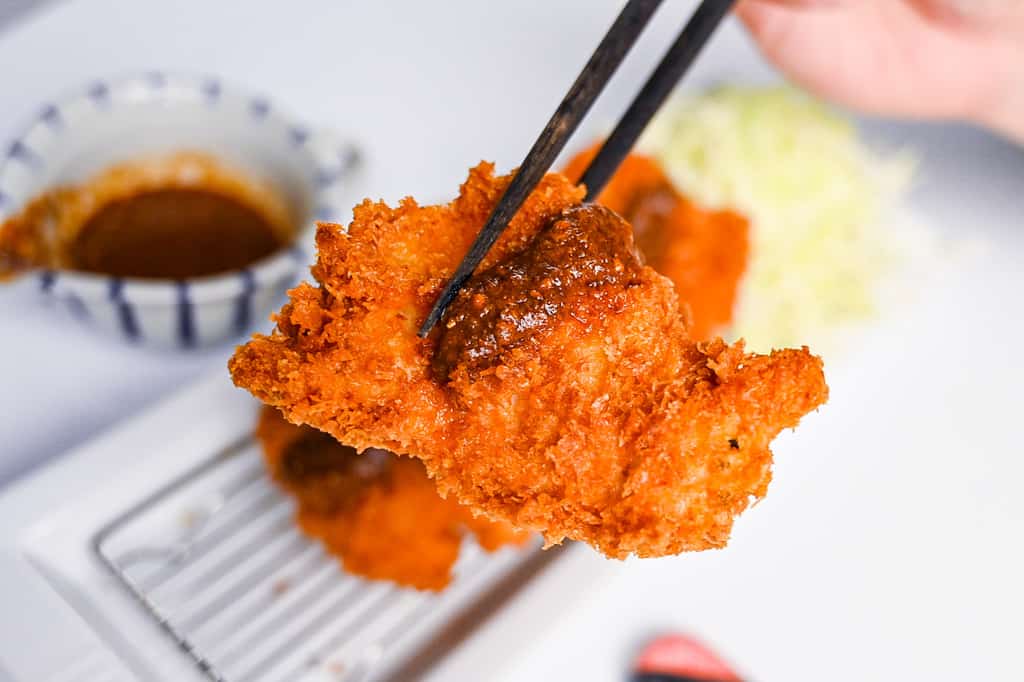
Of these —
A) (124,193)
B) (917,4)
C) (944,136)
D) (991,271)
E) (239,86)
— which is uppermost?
(917,4)

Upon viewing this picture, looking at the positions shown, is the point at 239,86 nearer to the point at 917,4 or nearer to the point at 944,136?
the point at 917,4

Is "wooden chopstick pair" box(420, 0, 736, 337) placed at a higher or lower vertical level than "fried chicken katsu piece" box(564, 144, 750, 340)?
higher

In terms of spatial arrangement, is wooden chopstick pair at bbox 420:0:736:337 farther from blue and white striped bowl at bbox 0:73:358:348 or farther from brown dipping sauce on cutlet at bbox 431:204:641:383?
blue and white striped bowl at bbox 0:73:358:348

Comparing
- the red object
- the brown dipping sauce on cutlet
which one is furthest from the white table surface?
the brown dipping sauce on cutlet

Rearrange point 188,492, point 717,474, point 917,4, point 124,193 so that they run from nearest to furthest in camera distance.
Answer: point 717,474, point 188,492, point 124,193, point 917,4

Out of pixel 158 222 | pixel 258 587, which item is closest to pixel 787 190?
pixel 158 222

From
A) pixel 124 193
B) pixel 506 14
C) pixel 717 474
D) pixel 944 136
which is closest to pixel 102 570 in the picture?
pixel 124 193

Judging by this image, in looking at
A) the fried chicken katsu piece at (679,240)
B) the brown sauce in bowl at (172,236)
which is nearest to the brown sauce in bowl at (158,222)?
the brown sauce in bowl at (172,236)
